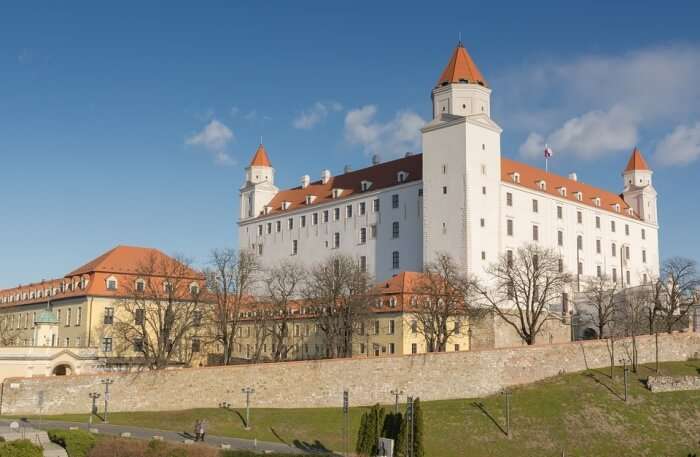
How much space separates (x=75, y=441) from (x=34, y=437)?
3.14 metres

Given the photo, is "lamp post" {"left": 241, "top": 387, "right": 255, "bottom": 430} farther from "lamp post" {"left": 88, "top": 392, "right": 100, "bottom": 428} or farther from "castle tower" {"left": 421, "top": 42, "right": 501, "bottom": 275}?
"castle tower" {"left": 421, "top": 42, "right": 501, "bottom": 275}

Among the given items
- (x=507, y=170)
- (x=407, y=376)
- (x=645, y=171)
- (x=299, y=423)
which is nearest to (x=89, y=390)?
(x=299, y=423)

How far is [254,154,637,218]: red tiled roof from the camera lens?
3366 inches

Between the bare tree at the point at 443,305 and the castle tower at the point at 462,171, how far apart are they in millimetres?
4299

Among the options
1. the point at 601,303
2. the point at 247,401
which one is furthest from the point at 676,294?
the point at 247,401

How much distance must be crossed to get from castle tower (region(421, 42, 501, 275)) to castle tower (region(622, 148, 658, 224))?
109ft

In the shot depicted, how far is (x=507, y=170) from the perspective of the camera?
278 feet

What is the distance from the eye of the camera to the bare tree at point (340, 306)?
6384cm

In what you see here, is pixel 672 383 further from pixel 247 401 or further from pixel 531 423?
pixel 247 401

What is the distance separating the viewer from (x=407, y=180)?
274ft

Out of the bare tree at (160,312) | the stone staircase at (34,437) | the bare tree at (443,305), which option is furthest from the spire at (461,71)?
the stone staircase at (34,437)

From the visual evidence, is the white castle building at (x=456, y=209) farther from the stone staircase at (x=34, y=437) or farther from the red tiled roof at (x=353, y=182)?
the stone staircase at (x=34, y=437)

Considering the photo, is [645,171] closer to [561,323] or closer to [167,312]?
[561,323]

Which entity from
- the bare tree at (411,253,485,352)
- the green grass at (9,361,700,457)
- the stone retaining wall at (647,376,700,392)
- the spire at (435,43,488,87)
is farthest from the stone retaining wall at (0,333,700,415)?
the spire at (435,43,488,87)
